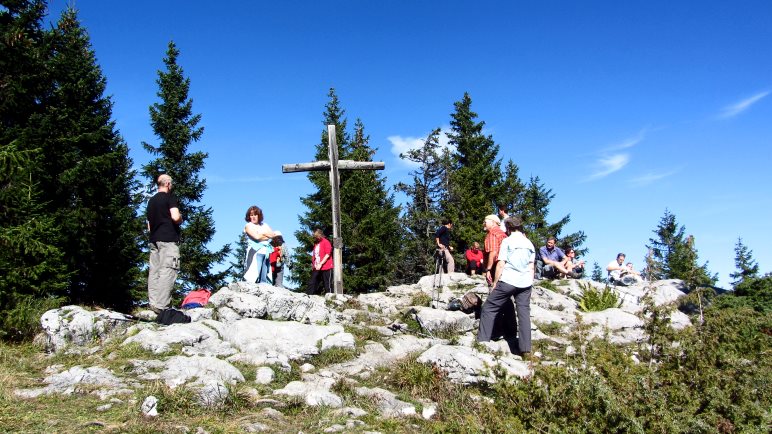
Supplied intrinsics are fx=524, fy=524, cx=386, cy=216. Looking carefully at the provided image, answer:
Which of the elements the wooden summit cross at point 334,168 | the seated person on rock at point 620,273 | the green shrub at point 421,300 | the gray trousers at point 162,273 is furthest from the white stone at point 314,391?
the seated person on rock at point 620,273

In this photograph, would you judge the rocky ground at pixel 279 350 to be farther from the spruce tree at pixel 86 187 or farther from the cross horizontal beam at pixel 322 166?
the spruce tree at pixel 86 187

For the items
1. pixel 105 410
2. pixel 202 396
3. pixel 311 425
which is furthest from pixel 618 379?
pixel 105 410

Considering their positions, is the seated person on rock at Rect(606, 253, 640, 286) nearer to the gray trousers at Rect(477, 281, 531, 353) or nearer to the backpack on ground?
the backpack on ground

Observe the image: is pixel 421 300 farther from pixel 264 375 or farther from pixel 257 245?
pixel 264 375

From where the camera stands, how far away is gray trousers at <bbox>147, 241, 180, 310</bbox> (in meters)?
7.71

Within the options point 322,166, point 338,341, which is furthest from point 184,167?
point 338,341

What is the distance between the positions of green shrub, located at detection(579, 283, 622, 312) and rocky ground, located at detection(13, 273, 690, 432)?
1891 millimetres

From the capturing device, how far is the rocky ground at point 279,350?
5.06m

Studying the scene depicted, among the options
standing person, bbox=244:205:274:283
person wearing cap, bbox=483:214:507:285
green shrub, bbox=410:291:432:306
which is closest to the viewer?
person wearing cap, bbox=483:214:507:285

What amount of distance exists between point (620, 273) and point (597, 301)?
5.95m

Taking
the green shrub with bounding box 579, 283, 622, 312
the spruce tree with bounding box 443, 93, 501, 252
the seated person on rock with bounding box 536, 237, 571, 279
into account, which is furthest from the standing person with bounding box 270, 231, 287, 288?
the spruce tree with bounding box 443, 93, 501, 252

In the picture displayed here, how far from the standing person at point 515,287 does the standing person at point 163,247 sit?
466cm

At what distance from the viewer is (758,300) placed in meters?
10.6

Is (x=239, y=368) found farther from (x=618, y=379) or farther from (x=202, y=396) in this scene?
(x=618, y=379)
